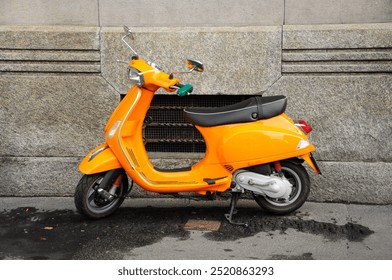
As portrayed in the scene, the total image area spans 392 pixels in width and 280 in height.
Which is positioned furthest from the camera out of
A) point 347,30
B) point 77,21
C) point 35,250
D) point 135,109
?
point 77,21

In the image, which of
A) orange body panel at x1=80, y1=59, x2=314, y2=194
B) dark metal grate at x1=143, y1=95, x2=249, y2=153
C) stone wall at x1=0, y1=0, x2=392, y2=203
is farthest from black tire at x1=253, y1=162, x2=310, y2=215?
dark metal grate at x1=143, y1=95, x2=249, y2=153

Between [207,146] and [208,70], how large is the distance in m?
1.08

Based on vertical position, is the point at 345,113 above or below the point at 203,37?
below

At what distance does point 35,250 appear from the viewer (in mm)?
5125

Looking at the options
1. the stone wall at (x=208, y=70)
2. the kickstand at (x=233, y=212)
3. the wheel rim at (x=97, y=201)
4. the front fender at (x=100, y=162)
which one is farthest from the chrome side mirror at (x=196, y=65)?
the wheel rim at (x=97, y=201)

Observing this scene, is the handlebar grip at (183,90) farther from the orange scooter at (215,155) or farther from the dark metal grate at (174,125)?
the dark metal grate at (174,125)

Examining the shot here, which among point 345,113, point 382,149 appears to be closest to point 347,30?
point 345,113

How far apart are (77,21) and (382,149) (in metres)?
3.45

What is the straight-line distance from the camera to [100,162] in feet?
18.5

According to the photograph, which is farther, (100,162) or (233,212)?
(233,212)

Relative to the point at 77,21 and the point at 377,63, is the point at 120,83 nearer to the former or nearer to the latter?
the point at 77,21

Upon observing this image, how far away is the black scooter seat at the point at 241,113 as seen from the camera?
554 cm

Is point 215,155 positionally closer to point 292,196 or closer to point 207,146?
point 207,146

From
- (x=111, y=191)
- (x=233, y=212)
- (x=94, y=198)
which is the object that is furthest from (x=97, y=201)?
(x=233, y=212)
